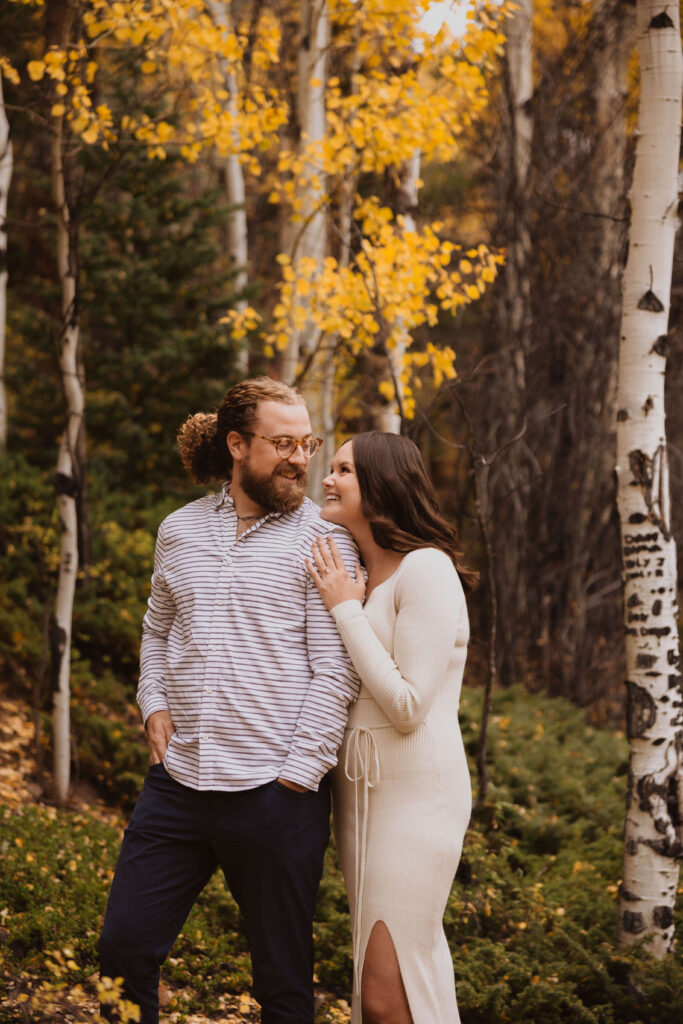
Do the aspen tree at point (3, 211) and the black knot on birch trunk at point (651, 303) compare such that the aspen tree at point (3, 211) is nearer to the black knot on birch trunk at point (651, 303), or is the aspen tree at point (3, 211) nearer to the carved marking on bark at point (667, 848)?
the black knot on birch trunk at point (651, 303)

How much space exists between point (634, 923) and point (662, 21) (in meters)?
3.86

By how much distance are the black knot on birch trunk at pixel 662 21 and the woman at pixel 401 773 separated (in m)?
2.60

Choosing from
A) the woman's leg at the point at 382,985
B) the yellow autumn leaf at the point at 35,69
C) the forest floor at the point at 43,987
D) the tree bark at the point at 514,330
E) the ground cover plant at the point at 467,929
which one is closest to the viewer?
the woman's leg at the point at 382,985

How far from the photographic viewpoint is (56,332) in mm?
5078

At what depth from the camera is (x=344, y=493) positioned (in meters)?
2.70

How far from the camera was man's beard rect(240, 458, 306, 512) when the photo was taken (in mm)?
2666

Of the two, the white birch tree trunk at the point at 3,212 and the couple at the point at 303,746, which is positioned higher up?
the white birch tree trunk at the point at 3,212

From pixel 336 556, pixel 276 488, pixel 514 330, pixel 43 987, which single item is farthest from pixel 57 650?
pixel 514 330

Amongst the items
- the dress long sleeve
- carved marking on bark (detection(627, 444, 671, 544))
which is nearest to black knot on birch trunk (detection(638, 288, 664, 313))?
carved marking on bark (detection(627, 444, 671, 544))

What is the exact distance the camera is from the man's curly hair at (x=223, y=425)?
272 cm

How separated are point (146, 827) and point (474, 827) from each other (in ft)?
9.29

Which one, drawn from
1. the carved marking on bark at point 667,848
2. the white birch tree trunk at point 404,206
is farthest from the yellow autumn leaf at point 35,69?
the carved marking on bark at point 667,848

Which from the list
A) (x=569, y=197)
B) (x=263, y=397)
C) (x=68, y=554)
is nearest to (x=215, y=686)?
(x=263, y=397)

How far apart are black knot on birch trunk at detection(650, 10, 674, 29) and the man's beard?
269cm
